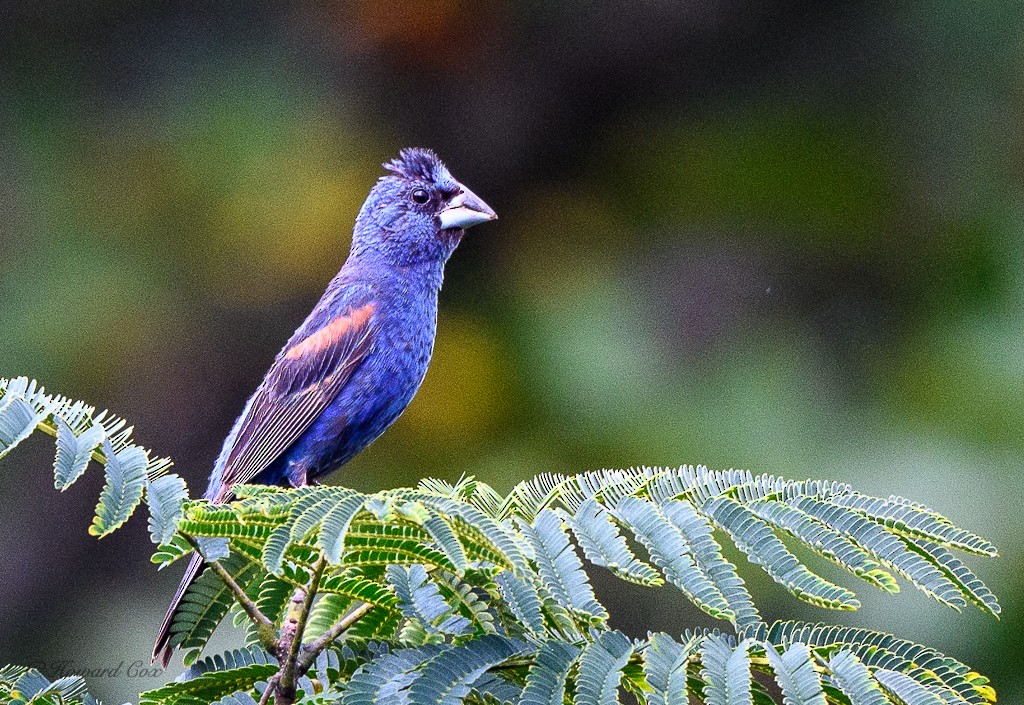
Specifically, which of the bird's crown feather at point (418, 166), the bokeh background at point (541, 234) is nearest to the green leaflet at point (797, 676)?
the bird's crown feather at point (418, 166)

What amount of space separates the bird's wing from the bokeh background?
4.50ft

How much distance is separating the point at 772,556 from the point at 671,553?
0.59ft

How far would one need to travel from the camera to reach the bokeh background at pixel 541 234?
17.0 feet

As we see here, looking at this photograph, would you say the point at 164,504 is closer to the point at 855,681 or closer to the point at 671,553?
the point at 671,553

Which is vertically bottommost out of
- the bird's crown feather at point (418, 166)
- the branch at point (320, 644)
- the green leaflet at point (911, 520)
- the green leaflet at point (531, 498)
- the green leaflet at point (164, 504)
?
the branch at point (320, 644)

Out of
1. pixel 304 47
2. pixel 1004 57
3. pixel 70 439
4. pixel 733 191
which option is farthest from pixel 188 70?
pixel 70 439

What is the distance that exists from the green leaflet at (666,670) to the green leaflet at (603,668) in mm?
47

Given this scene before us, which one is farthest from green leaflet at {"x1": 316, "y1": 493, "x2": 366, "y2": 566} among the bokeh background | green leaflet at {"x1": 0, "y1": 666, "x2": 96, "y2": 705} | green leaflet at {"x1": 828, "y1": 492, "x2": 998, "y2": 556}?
the bokeh background

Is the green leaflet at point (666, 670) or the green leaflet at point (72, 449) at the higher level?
the green leaflet at point (72, 449)

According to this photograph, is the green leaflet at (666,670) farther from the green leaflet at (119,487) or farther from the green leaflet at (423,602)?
the green leaflet at (119,487)

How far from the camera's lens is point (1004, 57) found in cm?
611

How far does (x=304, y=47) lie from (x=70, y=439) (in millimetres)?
4782

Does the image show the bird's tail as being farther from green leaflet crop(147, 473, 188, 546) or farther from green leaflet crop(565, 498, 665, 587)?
green leaflet crop(565, 498, 665, 587)
